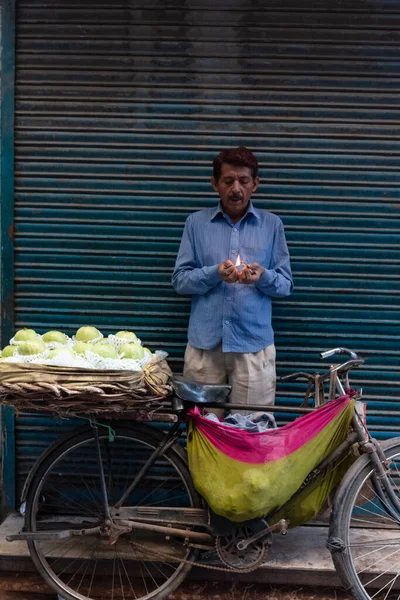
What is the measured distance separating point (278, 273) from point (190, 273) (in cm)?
56

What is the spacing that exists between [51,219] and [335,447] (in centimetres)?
242

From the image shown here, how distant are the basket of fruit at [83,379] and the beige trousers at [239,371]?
50 centimetres

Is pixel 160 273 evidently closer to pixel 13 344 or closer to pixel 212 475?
pixel 13 344

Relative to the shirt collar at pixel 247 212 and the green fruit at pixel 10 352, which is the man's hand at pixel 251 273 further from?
the green fruit at pixel 10 352

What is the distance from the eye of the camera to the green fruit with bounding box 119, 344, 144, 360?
10.5ft

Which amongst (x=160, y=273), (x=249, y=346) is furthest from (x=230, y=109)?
(x=249, y=346)

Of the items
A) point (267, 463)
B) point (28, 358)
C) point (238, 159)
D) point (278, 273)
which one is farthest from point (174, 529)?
point (238, 159)

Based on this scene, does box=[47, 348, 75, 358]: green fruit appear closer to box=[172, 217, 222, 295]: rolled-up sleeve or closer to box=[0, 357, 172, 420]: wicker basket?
box=[0, 357, 172, 420]: wicker basket

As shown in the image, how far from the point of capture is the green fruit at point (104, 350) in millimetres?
3105

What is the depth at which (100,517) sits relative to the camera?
3268 mm

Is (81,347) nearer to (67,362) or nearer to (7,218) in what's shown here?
(67,362)

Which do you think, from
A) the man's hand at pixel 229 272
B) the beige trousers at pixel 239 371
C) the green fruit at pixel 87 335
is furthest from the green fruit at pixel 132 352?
the man's hand at pixel 229 272

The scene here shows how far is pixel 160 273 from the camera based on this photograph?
407 centimetres

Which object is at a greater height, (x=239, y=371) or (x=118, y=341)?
(x=118, y=341)
